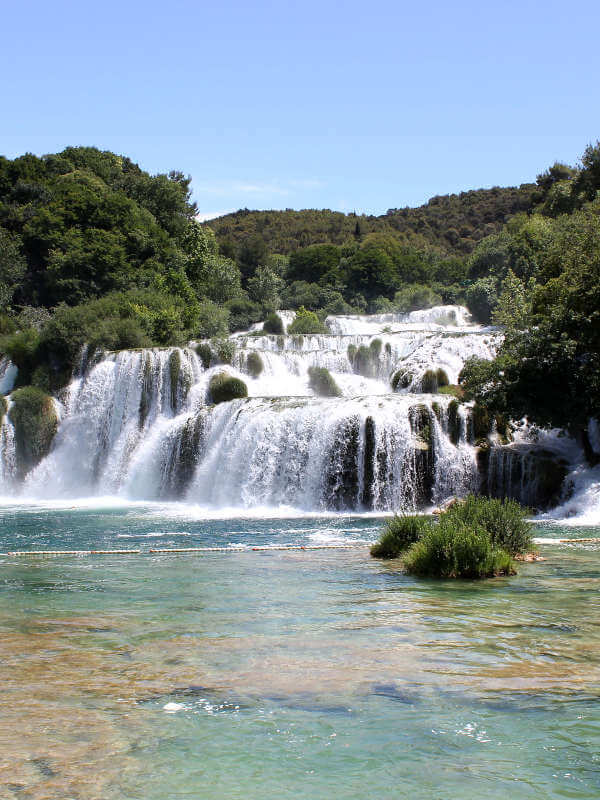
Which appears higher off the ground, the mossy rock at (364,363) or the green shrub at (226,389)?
the mossy rock at (364,363)

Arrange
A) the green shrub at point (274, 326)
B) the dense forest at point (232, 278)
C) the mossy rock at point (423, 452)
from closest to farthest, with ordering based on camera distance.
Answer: the dense forest at point (232, 278) → the mossy rock at point (423, 452) → the green shrub at point (274, 326)

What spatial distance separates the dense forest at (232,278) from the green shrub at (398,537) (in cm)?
976

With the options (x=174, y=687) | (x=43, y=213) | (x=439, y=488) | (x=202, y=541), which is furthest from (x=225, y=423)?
(x=43, y=213)

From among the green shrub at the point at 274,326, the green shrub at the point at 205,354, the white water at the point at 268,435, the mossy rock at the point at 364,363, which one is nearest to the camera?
the white water at the point at 268,435

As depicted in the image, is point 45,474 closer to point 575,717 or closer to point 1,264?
point 1,264

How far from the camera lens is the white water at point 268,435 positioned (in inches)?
928

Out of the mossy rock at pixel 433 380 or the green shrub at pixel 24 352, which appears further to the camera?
the green shrub at pixel 24 352

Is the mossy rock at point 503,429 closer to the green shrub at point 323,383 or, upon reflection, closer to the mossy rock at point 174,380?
the green shrub at point 323,383

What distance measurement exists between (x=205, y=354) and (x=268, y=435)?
971 cm

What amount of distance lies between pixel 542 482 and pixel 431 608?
559 inches

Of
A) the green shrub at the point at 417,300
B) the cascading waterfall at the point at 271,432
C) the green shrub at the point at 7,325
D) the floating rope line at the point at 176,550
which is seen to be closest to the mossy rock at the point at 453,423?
the cascading waterfall at the point at 271,432

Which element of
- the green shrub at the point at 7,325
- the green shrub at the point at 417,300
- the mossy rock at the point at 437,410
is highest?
the green shrub at the point at 417,300

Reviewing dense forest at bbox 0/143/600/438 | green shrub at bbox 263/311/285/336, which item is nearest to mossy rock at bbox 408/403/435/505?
dense forest at bbox 0/143/600/438

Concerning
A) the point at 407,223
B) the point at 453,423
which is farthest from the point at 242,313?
the point at 407,223
